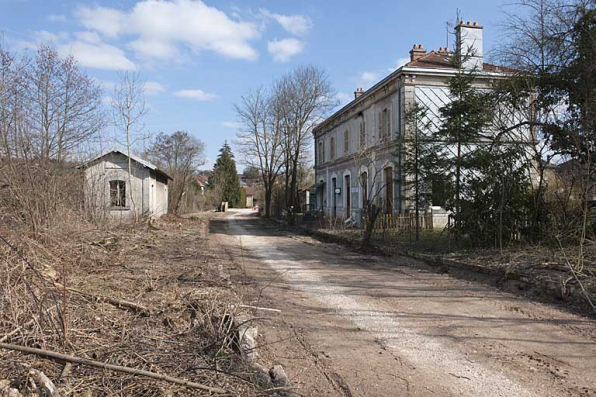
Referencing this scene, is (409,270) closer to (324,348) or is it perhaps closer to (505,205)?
(505,205)

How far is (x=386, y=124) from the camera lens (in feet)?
71.7

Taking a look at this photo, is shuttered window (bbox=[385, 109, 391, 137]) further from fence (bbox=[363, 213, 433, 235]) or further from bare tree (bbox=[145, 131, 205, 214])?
bare tree (bbox=[145, 131, 205, 214])

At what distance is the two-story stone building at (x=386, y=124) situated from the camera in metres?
17.7

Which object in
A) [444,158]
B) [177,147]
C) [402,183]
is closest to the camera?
[444,158]

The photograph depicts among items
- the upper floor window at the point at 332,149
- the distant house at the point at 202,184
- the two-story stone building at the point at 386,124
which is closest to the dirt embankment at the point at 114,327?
the two-story stone building at the point at 386,124

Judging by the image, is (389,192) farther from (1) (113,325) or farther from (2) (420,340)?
(1) (113,325)

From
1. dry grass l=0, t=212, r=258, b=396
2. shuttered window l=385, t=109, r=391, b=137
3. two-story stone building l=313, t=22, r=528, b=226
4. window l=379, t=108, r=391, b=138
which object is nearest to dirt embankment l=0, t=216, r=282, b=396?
dry grass l=0, t=212, r=258, b=396

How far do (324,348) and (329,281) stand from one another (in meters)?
4.03

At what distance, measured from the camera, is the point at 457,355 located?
4.59 meters

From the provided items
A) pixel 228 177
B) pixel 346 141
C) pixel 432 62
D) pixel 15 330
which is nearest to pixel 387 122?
pixel 432 62

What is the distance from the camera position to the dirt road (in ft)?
12.8

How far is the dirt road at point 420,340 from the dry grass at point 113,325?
0.68m

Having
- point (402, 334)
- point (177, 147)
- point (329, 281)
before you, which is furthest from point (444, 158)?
point (177, 147)

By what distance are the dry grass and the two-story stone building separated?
9.73 meters
